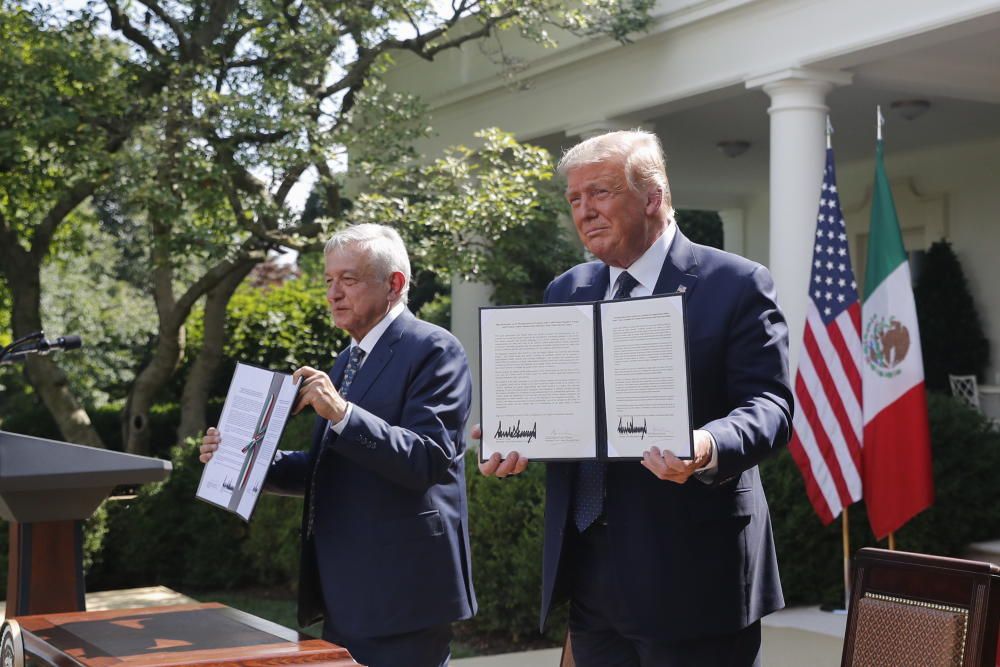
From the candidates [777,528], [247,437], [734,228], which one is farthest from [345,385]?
[734,228]

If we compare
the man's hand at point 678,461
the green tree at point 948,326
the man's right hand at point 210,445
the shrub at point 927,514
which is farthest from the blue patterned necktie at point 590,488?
the green tree at point 948,326

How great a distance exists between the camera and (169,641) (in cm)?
337

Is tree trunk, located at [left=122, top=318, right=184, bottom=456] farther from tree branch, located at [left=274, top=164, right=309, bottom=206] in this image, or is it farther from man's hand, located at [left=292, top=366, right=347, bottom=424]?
man's hand, located at [left=292, top=366, right=347, bottom=424]

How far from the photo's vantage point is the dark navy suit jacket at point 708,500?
2.92m

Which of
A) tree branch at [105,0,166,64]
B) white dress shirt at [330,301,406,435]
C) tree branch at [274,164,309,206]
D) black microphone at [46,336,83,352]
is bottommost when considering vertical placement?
white dress shirt at [330,301,406,435]

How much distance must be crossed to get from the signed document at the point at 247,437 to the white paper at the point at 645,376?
105cm

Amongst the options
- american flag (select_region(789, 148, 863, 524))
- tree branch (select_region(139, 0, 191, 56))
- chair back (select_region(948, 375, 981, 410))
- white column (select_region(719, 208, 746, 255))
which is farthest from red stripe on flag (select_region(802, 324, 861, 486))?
white column (select_region(719, 208, 746, 255))

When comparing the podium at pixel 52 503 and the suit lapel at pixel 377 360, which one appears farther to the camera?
the podium at pixel 52 503

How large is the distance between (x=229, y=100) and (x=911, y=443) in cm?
571

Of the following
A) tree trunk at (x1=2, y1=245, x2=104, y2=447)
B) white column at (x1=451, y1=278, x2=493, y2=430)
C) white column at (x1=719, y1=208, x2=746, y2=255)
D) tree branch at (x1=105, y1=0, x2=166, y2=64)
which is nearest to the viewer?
tree branch at (x1=105, y1=0, x2=166, y2=64)

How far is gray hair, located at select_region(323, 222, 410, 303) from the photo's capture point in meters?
3.69

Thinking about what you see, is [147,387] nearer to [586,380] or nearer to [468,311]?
[468,311]

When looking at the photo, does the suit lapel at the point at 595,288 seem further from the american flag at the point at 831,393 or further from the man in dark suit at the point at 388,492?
the american flag at the point at 831,393

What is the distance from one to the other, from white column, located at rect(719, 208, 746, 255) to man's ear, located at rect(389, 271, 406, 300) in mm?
14665
